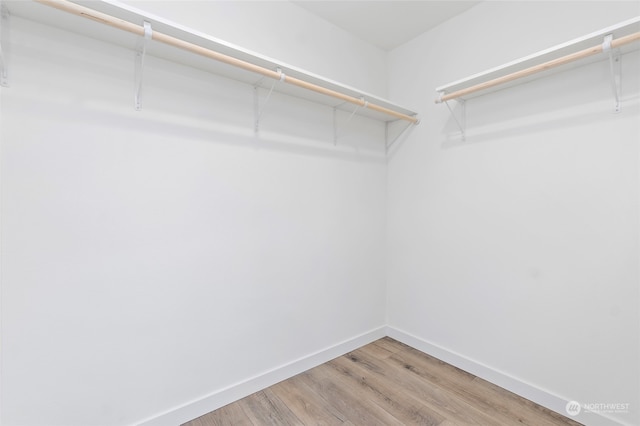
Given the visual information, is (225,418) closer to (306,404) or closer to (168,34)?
(306,404)

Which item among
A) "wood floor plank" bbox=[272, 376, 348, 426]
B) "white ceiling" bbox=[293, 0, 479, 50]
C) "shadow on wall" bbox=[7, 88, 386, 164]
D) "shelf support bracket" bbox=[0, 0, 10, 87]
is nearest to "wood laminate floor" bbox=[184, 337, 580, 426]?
"wood floor plank" bbox=[272, 376, 348, 426]

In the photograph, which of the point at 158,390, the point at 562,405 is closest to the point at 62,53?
the point at 158,390

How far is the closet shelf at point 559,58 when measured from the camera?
1386 millimetres

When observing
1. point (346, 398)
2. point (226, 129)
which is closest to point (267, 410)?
point (346, 398)

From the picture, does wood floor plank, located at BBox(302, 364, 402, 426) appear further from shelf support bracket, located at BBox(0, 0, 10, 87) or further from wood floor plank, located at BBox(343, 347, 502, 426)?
shelf support bracket, located at BBox(0, 0, 10, 87)

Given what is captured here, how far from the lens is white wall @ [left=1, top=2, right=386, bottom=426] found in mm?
1293

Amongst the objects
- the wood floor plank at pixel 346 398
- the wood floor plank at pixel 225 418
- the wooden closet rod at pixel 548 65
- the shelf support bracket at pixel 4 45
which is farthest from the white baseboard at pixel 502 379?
the shelf support bracket at pixel 4 45

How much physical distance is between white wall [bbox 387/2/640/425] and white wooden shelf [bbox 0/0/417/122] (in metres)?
0.93

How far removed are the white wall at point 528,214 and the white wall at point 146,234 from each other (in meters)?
0.85

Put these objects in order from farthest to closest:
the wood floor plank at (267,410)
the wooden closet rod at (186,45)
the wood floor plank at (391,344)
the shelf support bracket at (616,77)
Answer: the wood floor plank at (391,344) → the wood floor plank at (267,410) → the shelf support bracket at (616,77) → the wooden closet rod at (186,45)

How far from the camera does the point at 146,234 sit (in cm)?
156

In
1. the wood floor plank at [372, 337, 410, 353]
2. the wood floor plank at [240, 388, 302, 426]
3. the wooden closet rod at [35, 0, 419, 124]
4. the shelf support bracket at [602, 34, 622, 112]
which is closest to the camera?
the wooden closet rod at [35, 0, 419, 124]

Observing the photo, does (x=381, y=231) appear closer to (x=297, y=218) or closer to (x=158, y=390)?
(x=297, y=218)

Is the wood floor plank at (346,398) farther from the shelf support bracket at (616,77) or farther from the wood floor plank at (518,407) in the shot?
the shelf support bracket at (616,77)
